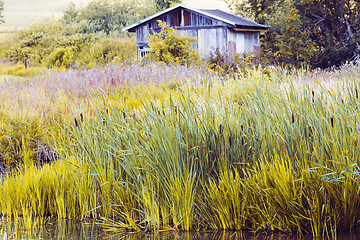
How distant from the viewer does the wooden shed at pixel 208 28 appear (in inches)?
813

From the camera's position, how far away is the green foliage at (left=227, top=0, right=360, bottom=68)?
2234cm

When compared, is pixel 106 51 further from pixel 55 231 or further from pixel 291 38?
pixel 55 231

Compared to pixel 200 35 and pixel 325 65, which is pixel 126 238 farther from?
pixel 325 65

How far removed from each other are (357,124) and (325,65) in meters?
21.6

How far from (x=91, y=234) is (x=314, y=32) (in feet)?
76.1

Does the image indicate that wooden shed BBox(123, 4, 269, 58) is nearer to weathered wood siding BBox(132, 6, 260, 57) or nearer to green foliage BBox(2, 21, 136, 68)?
weathered wood siding BBox(132, 6, 260, 57)

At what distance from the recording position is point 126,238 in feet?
11.4

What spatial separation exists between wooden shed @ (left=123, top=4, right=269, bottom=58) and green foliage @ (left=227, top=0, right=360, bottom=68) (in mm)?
1634

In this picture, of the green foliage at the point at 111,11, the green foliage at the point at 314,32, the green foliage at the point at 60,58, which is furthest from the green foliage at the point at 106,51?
the green foliage at the point at 111,11

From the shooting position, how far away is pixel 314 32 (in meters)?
24.2

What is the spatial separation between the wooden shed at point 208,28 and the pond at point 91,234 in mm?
16575

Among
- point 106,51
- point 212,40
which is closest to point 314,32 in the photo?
point 212,40

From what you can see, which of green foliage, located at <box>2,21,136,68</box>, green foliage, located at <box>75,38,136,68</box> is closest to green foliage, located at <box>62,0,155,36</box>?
green foliage, located at <box>2,21,136,68</box>

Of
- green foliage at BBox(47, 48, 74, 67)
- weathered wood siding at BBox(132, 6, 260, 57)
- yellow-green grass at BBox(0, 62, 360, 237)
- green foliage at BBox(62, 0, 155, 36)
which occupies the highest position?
green foliage at BBox(62, 0, 155, 36)
